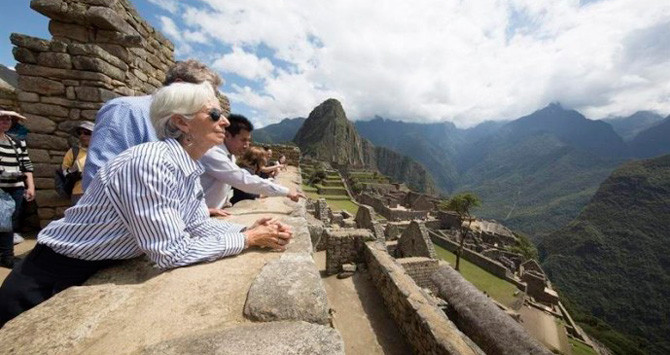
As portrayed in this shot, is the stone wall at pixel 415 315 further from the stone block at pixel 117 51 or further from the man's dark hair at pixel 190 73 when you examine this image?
the stone block at pixel 117 51

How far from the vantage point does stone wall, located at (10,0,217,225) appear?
13.3 ft

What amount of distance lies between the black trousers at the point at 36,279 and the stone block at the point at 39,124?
3.61 m

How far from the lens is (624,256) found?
7150 centimetres

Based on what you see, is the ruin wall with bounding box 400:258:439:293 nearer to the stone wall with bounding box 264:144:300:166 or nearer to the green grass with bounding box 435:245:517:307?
the stone wall with bounding box 264:144:300:166

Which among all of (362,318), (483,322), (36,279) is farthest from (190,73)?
(483,322)

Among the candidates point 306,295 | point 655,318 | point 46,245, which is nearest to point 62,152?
point 46,245

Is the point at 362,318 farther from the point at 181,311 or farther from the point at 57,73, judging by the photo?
the point at 57,73

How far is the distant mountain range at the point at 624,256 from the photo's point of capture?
176ft

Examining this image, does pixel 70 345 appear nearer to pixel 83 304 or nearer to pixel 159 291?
pixel 83 304

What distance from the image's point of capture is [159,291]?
1.64 meters

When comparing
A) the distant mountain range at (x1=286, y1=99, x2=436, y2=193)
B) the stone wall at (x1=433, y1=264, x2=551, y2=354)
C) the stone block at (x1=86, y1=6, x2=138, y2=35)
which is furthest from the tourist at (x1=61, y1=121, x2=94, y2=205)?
the distant mountain range at (x1=286, y1=99, x2=436, y2=193)

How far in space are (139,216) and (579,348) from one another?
27.3 m

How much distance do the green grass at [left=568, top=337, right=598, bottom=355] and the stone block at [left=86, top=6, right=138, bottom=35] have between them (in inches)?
1042

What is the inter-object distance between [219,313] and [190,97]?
1309mm
